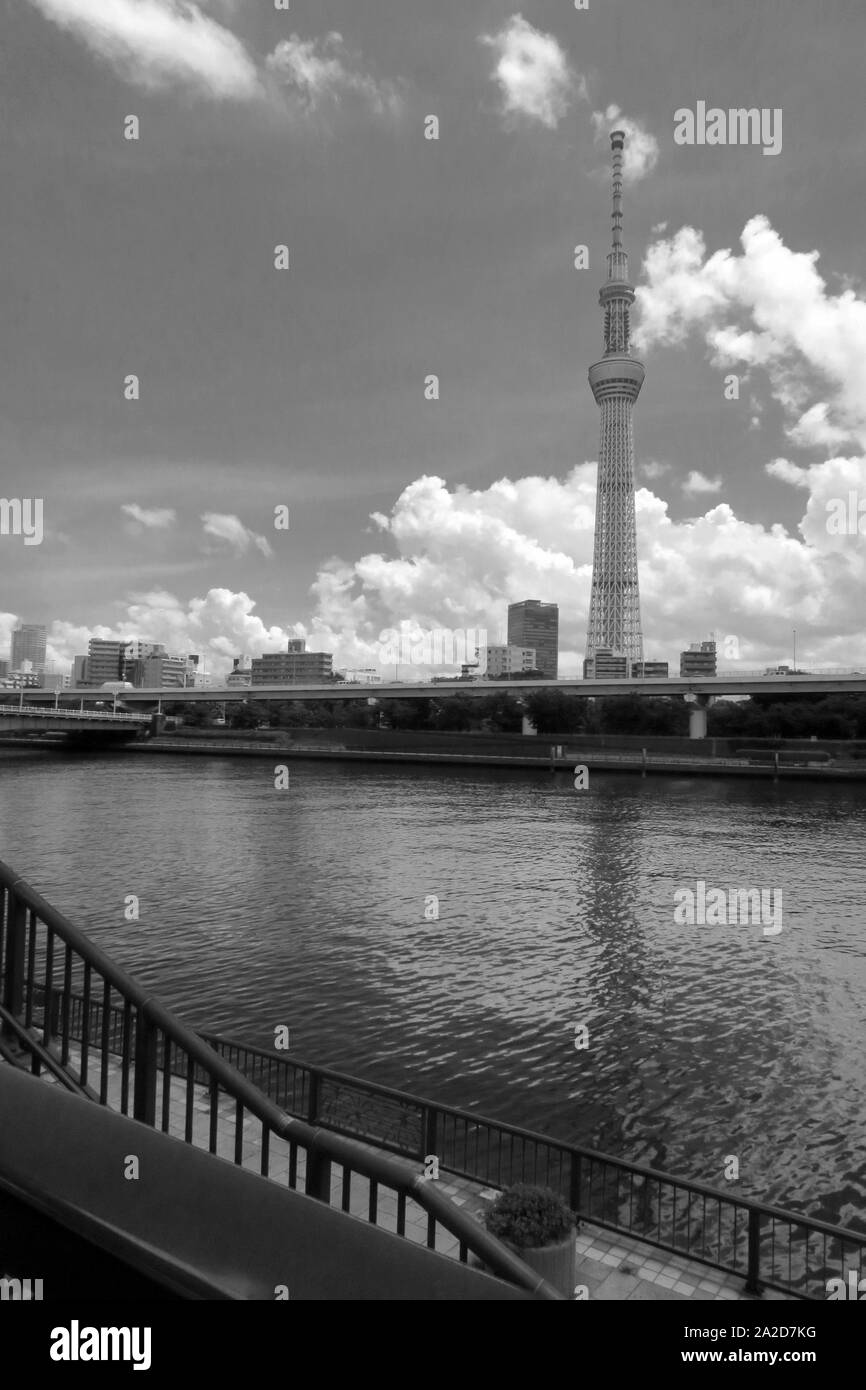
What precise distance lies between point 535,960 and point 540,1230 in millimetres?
14950

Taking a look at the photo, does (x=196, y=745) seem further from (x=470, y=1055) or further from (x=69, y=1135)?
(x=69, y=1135)

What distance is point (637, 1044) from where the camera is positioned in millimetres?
16109

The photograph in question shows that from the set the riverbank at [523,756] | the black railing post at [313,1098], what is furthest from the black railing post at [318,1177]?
the riverbank at [523,756]

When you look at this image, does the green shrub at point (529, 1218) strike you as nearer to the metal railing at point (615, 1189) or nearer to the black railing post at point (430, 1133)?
the metal railing at point (615, 1189)

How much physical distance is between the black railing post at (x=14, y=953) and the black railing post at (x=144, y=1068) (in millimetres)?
1066

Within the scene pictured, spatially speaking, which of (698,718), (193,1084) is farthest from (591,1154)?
(698,718)

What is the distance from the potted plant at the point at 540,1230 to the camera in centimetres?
688

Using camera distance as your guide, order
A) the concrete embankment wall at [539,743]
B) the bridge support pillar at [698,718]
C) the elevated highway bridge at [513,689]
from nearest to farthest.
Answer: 1. the concrete embankment wall at [539,743]
2. the elevated highway bridge at [513,689]
3. the bridge support pillar at [698,718]

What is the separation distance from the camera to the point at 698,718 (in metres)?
110
